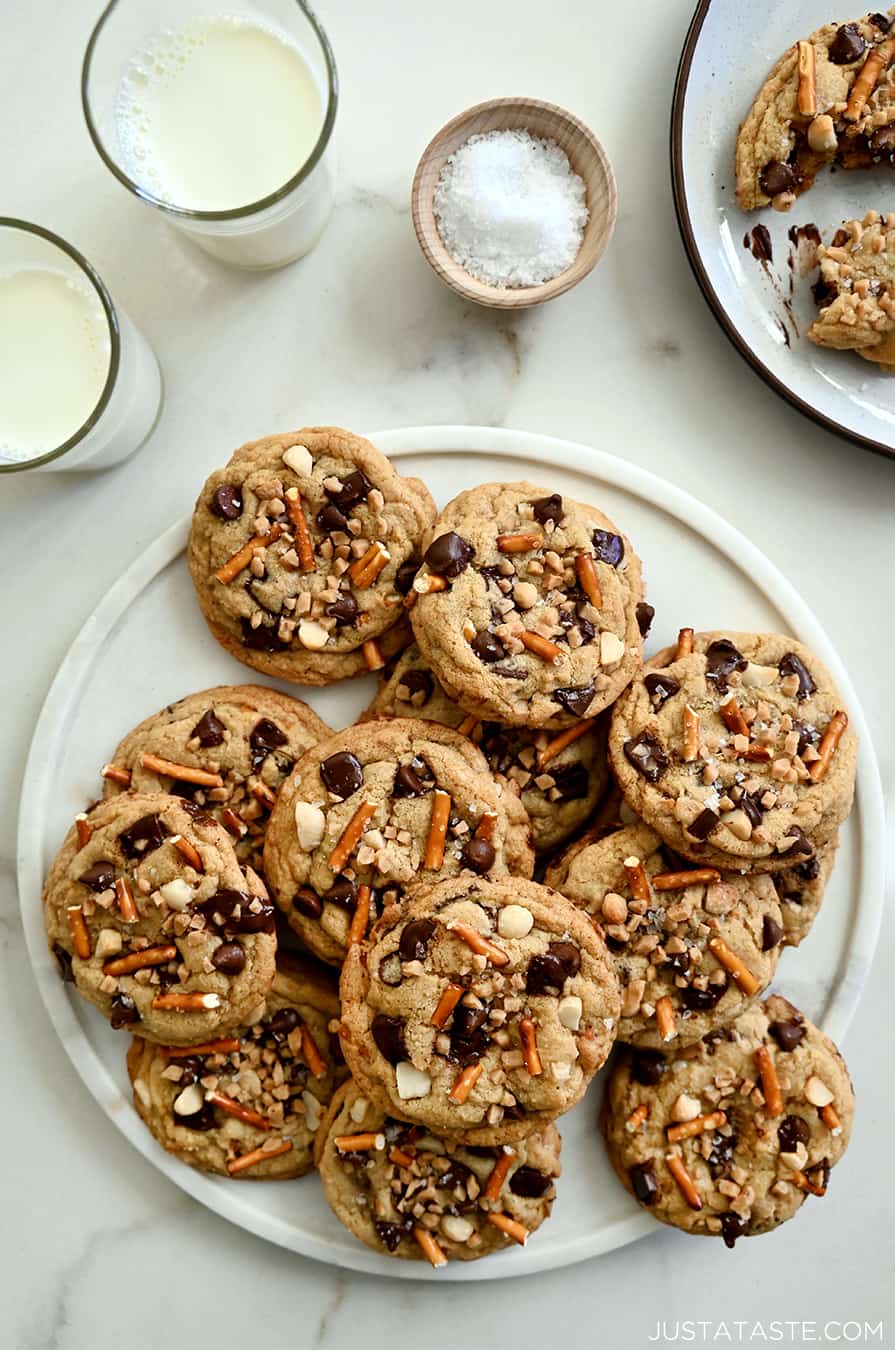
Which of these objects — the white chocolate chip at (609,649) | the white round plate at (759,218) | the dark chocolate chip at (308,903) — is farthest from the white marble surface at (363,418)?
the dark chocolate chip at (308,903)

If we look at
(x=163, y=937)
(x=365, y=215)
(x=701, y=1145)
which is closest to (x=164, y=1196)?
(x=163, y=937)

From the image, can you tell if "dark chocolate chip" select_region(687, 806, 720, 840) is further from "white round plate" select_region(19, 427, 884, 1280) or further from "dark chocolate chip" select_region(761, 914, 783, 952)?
"white round plate" select_region(19, 427, 884, 1280)

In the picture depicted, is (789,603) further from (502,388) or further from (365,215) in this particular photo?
(365,215)

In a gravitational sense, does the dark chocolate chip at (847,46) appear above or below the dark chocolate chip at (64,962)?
above

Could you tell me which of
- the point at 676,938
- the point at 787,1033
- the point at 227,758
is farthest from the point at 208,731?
the point at 787,1033

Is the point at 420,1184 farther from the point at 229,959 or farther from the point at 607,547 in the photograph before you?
the point at 607,547

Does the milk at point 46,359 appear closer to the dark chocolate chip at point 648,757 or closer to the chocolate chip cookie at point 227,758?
the chocolate chip cookie at point 227,758
